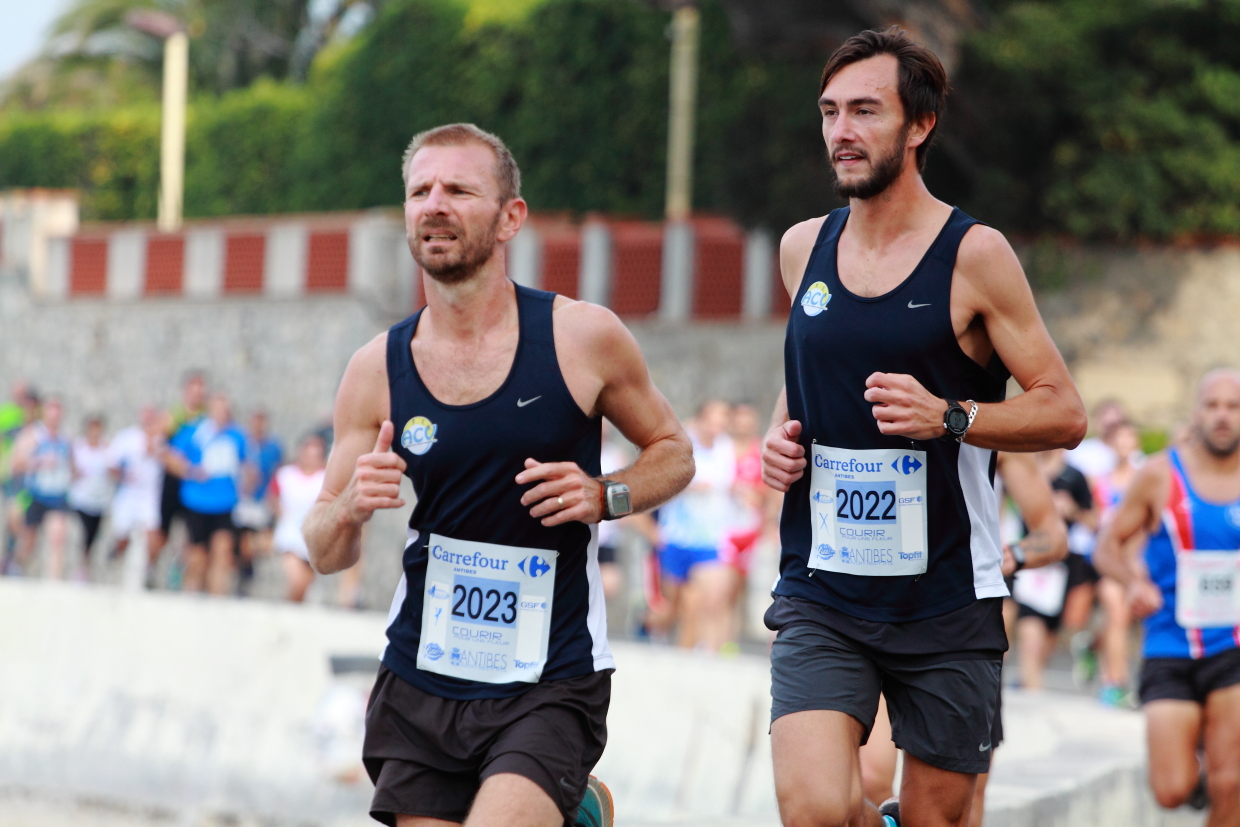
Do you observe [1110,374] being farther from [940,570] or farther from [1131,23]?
[940,570]

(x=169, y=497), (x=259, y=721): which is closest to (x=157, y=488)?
(x=169, y=497)

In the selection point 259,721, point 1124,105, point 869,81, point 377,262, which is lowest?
point 259,721

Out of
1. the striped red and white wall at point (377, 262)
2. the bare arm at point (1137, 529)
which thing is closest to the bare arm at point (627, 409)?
the bare arm at point (1137, 529)

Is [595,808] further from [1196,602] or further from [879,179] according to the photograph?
[1196,602]

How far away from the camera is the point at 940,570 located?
14.6ft

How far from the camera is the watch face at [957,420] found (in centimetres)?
428

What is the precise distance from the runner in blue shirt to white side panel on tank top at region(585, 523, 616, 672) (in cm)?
1239

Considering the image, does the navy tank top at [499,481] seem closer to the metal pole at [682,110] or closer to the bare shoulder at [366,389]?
the bare shoulder at [366,389]

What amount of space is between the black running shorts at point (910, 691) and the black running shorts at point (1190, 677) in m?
2.96

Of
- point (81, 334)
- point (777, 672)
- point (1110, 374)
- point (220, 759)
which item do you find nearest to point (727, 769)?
point (220, 759)

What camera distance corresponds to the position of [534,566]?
14.5ft

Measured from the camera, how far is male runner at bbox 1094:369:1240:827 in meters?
7.11

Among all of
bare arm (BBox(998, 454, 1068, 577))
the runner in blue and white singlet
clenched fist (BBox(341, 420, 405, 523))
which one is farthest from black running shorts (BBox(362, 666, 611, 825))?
the runner in blue and white singlet

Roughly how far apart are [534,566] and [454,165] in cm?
102
